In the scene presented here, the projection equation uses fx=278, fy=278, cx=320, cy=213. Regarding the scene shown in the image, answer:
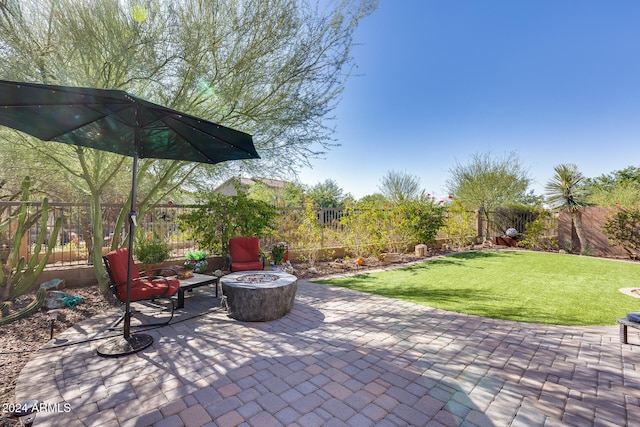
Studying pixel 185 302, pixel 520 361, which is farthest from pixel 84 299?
pixel 520 361

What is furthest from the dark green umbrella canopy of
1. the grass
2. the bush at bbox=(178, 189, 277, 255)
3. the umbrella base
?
the grass

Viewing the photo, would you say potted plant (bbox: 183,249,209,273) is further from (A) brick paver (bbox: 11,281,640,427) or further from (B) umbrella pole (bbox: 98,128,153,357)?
(B) umbrella pole (bbox: 98,128,153,357)

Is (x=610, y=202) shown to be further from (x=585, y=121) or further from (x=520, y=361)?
(x=520, y=361)

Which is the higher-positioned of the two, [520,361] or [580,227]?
[580,227]

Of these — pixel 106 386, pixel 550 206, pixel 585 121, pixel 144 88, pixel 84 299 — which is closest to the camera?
pixel 106 386

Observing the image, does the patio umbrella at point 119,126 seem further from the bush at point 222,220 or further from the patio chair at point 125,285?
the bush at point 222,220

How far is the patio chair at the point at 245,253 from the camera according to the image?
6.65 m

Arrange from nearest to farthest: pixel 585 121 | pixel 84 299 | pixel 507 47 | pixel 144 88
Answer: pixel 84 299 < pixel 144 88 < pixel 507 47 < pixel 585 121

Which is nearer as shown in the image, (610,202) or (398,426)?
(398,426)

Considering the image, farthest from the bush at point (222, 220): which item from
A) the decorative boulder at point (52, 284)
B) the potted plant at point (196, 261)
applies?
the decorative boulder at point (52, 284)

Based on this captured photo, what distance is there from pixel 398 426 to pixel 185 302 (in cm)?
451

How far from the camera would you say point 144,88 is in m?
5.49

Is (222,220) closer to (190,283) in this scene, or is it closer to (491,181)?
(190,283)

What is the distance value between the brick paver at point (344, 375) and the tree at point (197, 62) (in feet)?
10.6
